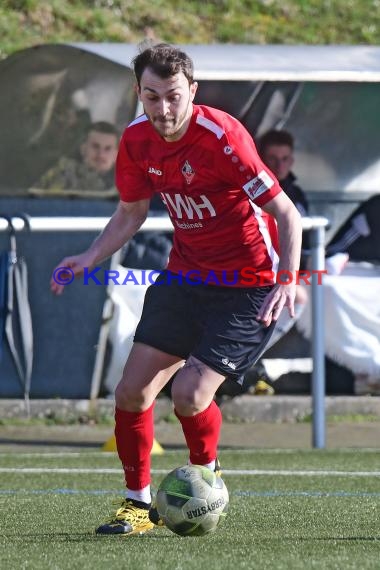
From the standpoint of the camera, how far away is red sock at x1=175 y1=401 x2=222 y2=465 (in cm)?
571

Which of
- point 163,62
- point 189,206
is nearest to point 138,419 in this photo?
point 189,206

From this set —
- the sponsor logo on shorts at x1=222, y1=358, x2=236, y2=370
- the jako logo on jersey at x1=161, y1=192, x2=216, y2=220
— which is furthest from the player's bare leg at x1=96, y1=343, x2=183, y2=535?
the jako logo on jersey at x1=161, y1=192, x2=216, y2=220

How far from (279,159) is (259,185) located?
5858mm

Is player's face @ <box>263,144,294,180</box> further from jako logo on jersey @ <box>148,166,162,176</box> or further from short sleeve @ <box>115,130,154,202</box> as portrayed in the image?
jako logo on jersey @ <box>148,166,162,176</box>

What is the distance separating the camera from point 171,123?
17.7 feet

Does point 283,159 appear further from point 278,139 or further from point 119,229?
point 119,229

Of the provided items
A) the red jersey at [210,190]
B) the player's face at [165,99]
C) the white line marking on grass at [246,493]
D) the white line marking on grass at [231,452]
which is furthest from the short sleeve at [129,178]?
the white line marking on grass at [231,452]

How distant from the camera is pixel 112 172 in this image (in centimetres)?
1095

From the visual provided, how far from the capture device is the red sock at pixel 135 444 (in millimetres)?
5703

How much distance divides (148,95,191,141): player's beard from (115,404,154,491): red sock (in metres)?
1.08

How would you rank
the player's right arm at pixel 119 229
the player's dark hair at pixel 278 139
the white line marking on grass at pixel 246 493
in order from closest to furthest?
the player's right arm at pixel 119 229, the white line marking on grass at pixel 246 493, the player's dark hair at pixel 278 139

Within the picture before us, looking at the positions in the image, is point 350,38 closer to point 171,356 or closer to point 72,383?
point 72,383

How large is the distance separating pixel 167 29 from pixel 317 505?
1194 cm

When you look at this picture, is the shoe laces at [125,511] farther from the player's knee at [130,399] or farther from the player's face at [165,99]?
the player's face at [165,99]
